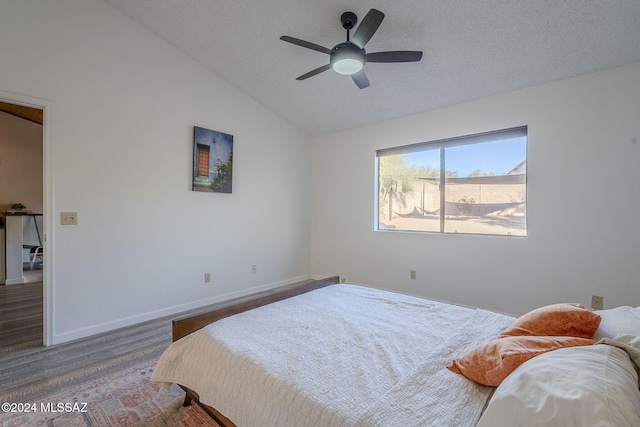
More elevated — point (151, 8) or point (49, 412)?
point (151, 8)

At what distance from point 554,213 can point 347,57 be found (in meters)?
2.53

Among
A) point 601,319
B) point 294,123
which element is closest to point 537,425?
point 601,319

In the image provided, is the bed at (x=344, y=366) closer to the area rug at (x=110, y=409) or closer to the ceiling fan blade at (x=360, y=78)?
the area rug at (x=110, y=409)

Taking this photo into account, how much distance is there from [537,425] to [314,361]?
79 centimetres

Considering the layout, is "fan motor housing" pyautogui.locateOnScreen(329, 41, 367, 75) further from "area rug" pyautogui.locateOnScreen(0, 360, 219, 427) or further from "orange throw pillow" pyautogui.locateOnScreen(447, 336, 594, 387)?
"area rug" pyautogui.locateOnScreen(0, 360, 219, 427)

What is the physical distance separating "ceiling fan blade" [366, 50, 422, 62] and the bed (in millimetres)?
1857

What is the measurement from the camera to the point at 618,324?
3.88ft

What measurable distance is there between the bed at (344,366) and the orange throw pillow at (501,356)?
17 mm

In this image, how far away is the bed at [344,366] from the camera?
91cm

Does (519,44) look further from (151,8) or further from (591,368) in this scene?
(151,8)

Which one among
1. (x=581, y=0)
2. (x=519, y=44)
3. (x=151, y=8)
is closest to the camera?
(x=581, y=0)

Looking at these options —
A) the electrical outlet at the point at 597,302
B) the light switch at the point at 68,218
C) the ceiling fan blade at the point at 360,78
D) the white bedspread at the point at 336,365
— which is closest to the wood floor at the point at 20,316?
the light switch at the point at 68,218

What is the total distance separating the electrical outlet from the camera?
2.59m

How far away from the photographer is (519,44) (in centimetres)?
244
